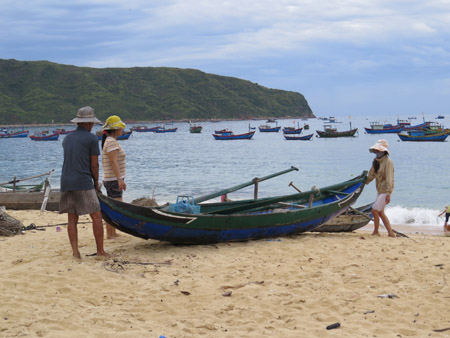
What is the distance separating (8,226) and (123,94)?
158 meters

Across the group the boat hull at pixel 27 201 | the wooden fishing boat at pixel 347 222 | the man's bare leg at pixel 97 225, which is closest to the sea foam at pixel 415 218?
the wooden fishing boat at pixel 347 222

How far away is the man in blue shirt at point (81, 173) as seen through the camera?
19.8ft

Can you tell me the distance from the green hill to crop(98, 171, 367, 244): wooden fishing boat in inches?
5157

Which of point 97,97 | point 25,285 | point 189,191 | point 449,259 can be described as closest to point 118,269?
point 25,285

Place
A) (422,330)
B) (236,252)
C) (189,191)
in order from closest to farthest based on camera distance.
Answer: (422,330), (236,252), (189,191)

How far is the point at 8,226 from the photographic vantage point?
28.1ft

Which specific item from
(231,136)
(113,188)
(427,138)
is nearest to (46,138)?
(231,136)

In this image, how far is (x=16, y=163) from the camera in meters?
44.0

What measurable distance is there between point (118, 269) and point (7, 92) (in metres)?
156

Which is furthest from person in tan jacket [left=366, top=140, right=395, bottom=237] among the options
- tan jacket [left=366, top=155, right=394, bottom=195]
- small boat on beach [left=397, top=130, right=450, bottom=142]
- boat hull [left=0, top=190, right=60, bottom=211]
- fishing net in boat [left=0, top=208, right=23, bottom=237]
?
small boat on beach [left=397, top=130, right=450, bottom=142]

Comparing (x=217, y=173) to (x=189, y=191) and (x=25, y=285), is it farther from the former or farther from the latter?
(x=25, y=285)

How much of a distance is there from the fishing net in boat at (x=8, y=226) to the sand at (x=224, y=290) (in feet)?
2.12

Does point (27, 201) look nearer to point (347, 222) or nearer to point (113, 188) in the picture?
point (113, 188)

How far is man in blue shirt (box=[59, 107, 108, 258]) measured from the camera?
6.04 metres
